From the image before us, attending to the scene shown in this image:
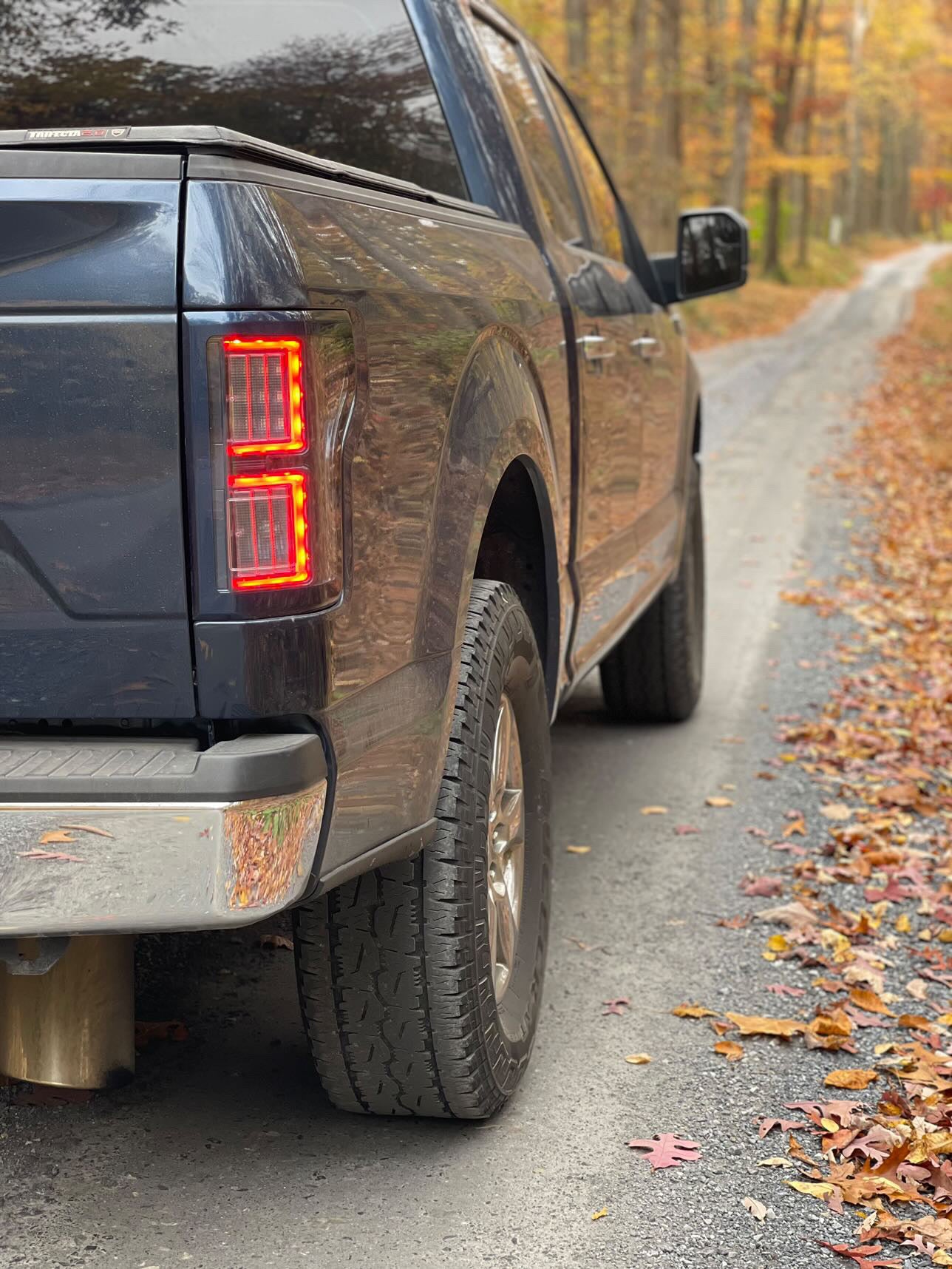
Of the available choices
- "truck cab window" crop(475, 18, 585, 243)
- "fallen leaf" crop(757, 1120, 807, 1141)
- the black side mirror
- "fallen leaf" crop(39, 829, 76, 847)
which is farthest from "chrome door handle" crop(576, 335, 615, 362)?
"fallen leaf" crop(39, 829, 76, 847)

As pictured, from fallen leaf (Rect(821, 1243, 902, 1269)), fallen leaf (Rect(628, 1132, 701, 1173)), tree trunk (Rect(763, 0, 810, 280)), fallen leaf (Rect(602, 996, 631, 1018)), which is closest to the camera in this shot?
fallen leaf (Rect(821, 1243, 902, 1269))

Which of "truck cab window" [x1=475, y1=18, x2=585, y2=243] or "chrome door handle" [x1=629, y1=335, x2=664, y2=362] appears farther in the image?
"chrome door handle" [x1=629, y1=335, x2=664, y2=362]

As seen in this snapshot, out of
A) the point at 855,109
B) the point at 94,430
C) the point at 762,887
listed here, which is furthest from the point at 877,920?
the point at 855,109

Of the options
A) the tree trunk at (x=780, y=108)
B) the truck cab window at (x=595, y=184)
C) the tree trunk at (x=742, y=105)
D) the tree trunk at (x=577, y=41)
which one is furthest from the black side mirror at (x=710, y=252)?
the tree trunk at (x=780, y=108)

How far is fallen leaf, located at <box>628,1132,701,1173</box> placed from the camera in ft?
9.53

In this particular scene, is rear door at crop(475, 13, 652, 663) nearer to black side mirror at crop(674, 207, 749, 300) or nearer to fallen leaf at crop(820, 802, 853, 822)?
black side mirror at crop(674, 207, 749, 300)

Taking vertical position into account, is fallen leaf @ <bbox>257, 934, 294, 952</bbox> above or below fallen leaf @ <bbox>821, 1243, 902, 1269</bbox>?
below

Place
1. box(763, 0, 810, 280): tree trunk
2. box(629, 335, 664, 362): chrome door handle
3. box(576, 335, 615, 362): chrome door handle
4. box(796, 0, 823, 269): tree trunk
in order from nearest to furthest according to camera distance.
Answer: box(576, 335, 615, 362): chrome door handle < box(629, 335, 664, 362): chrome door handle < box(763, 0, 810, 280): tree trunk < box(796, 0, 823, 269): tree trunk

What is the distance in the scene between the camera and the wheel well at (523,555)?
3.27 metres

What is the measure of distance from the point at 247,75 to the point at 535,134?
2.80ft

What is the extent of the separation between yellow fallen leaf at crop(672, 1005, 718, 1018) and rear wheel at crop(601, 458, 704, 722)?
2361 mm

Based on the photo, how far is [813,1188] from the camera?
281cm

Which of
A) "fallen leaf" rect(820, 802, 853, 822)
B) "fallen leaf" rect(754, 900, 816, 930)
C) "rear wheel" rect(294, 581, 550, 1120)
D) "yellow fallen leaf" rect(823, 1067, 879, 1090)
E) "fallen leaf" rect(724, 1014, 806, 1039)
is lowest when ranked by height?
"fallen leaf" rect(820, 802, 853, 822)

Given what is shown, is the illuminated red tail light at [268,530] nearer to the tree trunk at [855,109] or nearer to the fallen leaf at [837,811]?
the fallen leaf at [837,811]
